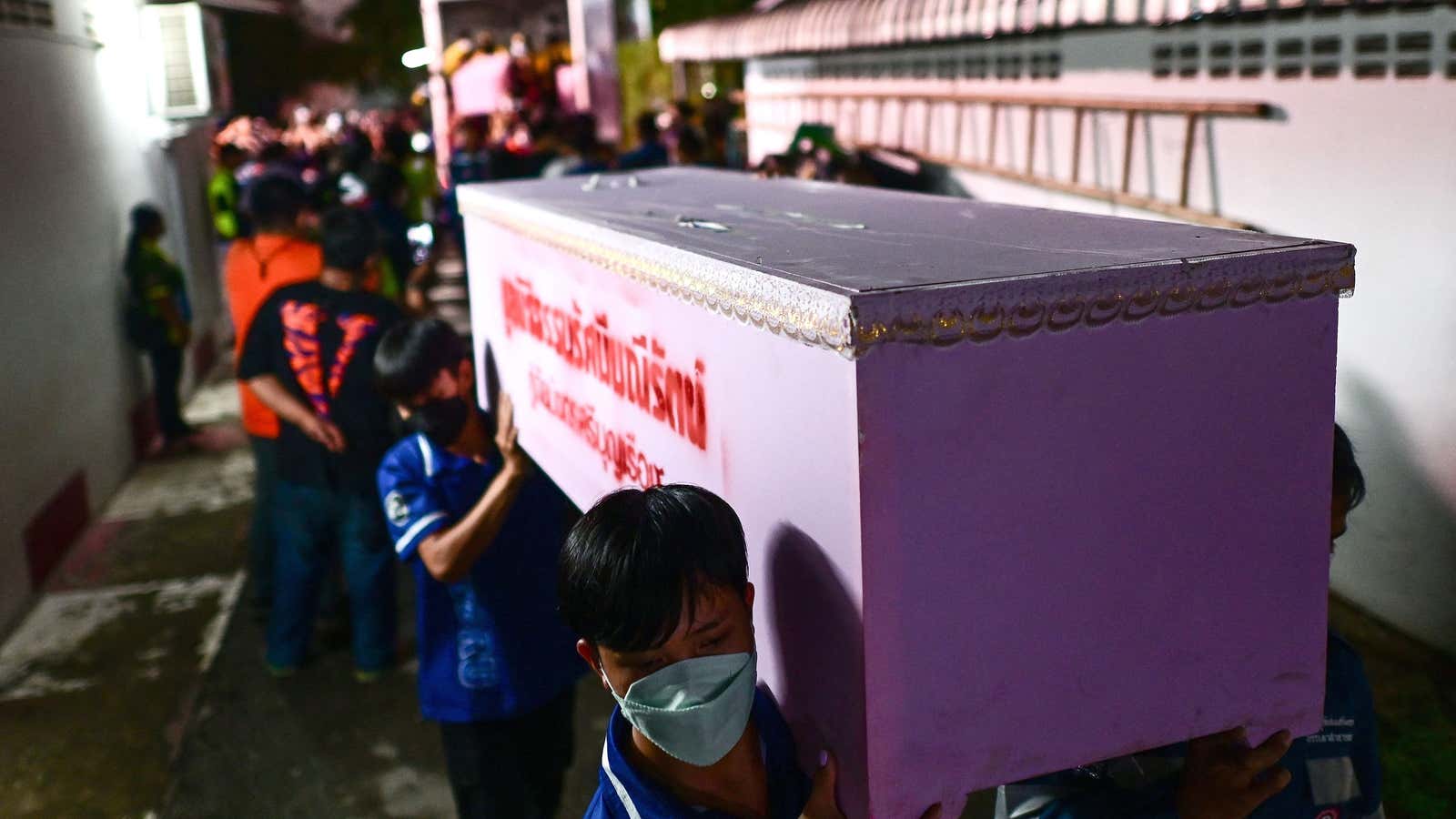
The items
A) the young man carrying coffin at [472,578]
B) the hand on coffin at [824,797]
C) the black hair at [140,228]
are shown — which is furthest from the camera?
the black hair at [140,228]

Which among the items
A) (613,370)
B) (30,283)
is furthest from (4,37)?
(613,370)

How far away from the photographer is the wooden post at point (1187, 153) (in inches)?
185

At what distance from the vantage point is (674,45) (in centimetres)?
1195

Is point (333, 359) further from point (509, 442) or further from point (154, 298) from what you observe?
point (154, 298)

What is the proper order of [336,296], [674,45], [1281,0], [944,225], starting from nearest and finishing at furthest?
[944,225]
[1281,0]
[336,296]
[674,45]

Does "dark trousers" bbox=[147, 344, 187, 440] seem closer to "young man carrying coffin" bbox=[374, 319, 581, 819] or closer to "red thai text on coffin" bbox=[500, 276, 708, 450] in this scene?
"young man carrying coffin" bbox=[374, 319, 581, 819]

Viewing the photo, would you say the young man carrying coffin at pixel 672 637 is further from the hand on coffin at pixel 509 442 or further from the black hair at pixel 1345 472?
the hand on coffin at pixel 509 442

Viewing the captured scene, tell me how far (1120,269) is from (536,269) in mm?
1542

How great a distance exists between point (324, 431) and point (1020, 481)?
3.48 m

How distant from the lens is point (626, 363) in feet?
6.79

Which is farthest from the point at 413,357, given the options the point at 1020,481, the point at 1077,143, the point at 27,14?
the point at 27,14

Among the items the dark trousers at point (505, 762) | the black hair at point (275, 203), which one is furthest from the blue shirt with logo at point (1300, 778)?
the black hair at point (275, 203)

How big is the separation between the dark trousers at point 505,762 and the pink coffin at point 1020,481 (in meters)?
1.31

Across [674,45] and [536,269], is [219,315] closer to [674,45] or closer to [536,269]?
[674,45]
